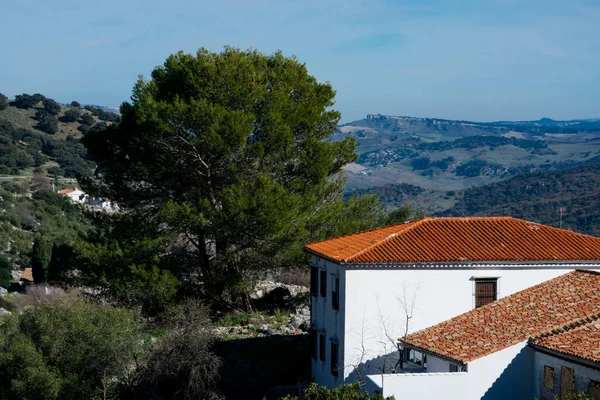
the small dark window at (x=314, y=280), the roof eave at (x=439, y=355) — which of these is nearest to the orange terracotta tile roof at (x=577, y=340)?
the roof eave at (x=439, y=355)

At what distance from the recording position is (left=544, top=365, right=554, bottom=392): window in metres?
19.4

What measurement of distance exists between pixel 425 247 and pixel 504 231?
2.98 meters

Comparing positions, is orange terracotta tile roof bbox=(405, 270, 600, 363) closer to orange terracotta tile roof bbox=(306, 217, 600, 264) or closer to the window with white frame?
the window with white frame

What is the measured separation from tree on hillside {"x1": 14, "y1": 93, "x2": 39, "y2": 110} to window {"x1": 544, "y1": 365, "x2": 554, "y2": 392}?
4244 inches

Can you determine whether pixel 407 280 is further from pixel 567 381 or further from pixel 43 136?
pixel 43 136

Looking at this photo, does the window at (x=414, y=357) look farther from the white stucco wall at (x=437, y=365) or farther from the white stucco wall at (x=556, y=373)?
the white stucco wall at (x=556, y=373)

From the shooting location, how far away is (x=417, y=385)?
1917 centimetres

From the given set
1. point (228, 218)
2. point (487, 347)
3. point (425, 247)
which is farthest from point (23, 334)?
point (487, 347)

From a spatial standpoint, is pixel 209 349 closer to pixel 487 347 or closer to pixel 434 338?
pixel 434 338

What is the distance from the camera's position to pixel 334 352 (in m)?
23.7

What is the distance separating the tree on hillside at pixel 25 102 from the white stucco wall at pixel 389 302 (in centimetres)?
10317

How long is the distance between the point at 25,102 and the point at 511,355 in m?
108

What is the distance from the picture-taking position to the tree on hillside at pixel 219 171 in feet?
100

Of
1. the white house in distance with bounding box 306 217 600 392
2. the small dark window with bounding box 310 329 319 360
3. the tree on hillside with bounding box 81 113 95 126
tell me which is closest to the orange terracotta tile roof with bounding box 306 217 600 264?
the white house in distance with bounding box 306 217 600 392
